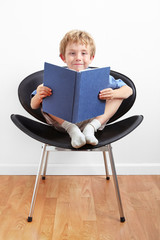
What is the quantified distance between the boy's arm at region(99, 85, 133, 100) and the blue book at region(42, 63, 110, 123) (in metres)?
0.02

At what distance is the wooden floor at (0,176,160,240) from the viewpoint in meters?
1.39

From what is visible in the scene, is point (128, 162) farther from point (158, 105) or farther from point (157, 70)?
point (157, 70)

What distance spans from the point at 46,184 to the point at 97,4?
115cm

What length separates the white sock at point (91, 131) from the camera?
139 centimetres

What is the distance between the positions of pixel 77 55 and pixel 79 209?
0.78 meters

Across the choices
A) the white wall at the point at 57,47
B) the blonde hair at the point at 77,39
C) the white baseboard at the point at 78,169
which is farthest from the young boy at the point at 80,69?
the white baseboard at the point at 78,169

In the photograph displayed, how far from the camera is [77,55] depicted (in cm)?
156

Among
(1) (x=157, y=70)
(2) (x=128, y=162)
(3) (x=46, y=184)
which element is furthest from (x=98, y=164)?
(1) (x=157, y=70)

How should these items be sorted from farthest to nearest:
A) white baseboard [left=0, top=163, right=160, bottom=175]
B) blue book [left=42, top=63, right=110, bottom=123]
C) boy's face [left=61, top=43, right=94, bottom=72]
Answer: white baseboard [left=0, top=163, right=160, bottom=175] → boy's face [left=61, top=43, right=94, bottom=72] → blue book [left=42, top=63, right=110, bottom=123]

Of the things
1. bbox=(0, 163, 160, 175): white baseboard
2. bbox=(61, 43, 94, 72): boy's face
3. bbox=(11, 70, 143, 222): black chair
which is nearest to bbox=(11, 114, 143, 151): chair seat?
bbox=(11, 70, 143, 222): black chair

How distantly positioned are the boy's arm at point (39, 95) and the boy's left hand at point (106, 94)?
23cm

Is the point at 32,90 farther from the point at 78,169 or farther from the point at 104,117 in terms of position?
the point at 78,169

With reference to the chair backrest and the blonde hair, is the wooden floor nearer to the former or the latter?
the chair backrest

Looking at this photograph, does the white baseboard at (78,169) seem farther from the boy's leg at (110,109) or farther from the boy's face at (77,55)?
the boy's face at (77,55)
